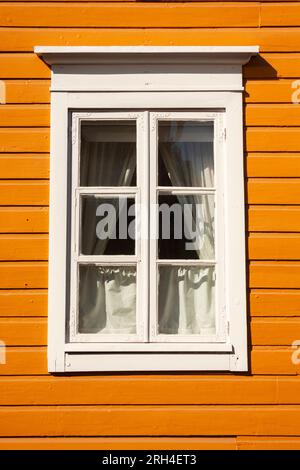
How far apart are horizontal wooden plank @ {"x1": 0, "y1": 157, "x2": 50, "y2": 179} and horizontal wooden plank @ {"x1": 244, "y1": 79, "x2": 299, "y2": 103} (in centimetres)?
136

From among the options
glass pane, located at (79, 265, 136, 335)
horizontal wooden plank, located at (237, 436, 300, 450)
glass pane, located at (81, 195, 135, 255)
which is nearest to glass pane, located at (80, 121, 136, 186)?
glass pane, located at (81, 195, 135, 255)

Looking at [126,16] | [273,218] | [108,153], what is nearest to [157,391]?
[273,218]

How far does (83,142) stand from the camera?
411 centimetres

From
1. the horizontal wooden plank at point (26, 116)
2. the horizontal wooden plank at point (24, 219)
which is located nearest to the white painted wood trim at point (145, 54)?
the horizontal wooden plank at point (26, 116)

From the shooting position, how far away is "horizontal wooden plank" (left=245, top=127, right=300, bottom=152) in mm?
4027

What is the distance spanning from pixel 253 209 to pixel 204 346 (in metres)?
0.90

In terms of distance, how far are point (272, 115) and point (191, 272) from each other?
1123 millimetres

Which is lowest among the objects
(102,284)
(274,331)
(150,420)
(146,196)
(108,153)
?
(150,420)

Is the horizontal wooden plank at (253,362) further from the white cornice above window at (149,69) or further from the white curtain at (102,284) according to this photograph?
the white cornice above window at (149,69)

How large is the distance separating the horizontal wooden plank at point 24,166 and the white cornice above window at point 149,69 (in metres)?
0.47

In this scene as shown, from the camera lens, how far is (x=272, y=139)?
4.04 meters

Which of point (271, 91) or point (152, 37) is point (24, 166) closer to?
point (152, 37)

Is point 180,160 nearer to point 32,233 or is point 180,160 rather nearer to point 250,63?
point 250,63
